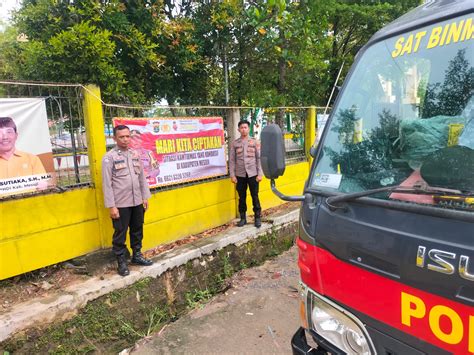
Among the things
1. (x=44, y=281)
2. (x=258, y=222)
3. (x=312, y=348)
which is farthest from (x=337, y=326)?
(x=258, y=222)

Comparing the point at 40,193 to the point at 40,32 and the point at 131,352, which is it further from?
the point at 40,32

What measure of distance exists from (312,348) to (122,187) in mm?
2476

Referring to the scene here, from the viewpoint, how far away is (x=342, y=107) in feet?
6.58

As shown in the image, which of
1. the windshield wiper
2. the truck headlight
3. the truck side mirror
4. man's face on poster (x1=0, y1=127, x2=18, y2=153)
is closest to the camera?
the windshield wiper

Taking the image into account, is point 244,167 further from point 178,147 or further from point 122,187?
point 122,187

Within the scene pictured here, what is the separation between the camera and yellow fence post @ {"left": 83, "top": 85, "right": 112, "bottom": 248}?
3.71 metres

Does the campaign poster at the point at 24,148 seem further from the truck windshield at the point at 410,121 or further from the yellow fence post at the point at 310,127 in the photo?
the yellow fence post at the point at 310,127

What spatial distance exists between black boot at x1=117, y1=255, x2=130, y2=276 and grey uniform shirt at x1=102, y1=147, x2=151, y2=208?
530 mm

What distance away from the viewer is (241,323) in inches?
139

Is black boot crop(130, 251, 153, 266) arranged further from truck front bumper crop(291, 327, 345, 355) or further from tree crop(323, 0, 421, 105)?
tree crop(323, 0, 421, 105)

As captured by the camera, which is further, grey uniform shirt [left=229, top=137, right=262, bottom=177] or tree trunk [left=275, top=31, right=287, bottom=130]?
tree trunk [left=275, top=31, right=287, bottom=130]

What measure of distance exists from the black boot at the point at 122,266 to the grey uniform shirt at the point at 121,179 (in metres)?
0.53

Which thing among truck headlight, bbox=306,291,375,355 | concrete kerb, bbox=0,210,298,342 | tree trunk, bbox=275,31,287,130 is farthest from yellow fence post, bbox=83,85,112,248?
tree trunk, bbox=275,31,287,130

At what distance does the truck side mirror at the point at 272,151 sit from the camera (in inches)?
80.6
